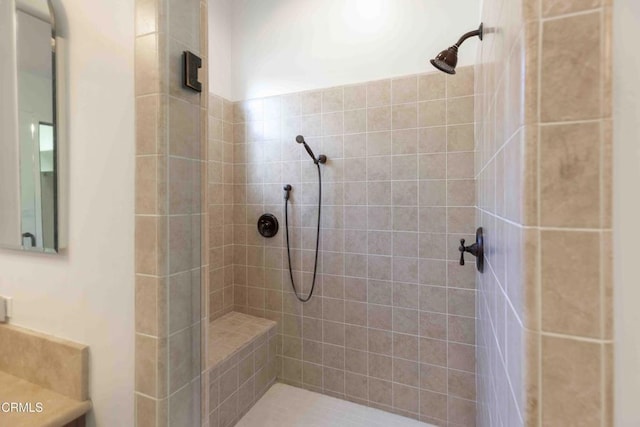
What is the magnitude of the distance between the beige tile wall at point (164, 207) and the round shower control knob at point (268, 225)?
1.36 metres

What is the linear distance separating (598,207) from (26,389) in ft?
4.95

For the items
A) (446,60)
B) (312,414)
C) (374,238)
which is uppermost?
(446,60)

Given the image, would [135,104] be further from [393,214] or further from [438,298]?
[438,298]

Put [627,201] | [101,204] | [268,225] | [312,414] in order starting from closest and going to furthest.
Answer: [627,201]
[101,204]
[312,414]
[268,225]

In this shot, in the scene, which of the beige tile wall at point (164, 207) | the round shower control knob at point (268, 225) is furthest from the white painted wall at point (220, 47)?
the beige tile wall at point (164, 207)

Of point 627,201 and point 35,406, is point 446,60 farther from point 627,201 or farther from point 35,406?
point 35,406

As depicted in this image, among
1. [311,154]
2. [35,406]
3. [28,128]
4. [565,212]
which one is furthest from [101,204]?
[311,154]

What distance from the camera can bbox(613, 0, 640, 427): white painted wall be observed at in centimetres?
39

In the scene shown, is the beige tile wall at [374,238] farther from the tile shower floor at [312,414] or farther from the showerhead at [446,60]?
the showerhead at [446,60]

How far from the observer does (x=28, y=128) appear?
1006 millimetres

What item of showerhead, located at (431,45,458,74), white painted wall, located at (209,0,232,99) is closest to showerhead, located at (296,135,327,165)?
white painted wall, located at (209,0,232,99)

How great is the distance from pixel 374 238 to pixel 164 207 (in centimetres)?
140

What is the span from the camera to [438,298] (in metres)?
1.78

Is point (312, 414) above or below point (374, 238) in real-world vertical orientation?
below
